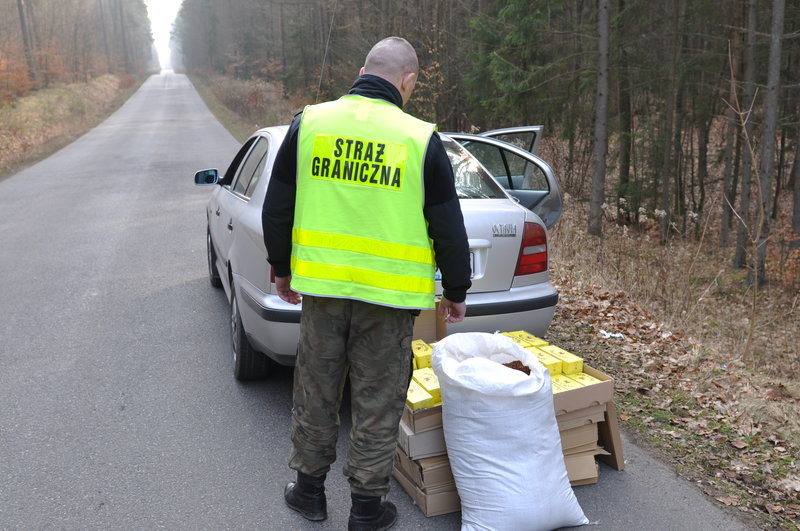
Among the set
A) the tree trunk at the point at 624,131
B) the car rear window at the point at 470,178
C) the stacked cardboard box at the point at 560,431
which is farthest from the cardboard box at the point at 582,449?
the tree trunk at the point at 624,131

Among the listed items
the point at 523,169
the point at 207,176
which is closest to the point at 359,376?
the point at 523,169

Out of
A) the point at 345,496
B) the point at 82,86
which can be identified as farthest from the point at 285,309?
the point at 82,86

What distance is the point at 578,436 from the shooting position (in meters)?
3.40

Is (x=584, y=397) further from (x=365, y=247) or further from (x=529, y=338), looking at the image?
(x=365, y=247)

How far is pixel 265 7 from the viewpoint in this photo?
47375mm

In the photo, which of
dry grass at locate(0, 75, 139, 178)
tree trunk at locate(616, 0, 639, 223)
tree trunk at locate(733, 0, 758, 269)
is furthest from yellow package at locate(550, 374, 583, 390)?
dry grass at locate(0, 75, 139, 178)

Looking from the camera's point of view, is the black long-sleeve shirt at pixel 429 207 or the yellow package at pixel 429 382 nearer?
the black long-sleeve shirt at pixel 429 207

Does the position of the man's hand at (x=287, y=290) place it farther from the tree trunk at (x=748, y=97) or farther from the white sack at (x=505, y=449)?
the tree trunk at (x=748, y=97)

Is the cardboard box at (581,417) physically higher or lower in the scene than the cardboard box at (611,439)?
higher

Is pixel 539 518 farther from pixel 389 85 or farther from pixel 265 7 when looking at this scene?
→ pixel 265 7

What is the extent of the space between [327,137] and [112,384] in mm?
2860

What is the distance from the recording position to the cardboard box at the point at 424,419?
3.16 metres

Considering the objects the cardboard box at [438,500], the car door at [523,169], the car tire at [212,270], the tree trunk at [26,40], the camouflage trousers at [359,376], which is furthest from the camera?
the tree trunk at [26,40]

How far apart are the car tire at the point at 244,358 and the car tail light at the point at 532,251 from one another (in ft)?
5.82
